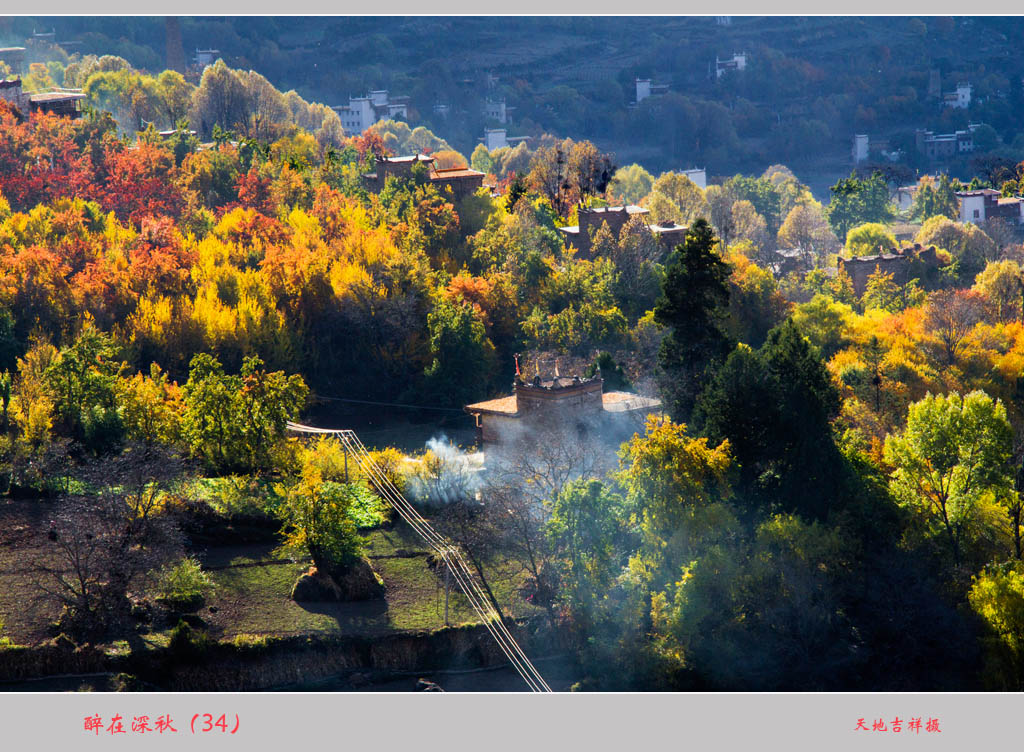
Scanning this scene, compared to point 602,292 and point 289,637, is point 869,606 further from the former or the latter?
point 602,292

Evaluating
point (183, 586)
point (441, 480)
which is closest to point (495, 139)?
point (441, 480)

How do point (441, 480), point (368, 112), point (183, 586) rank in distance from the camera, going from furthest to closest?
point (368, 112) → point (441, 480) → point (183, 586)

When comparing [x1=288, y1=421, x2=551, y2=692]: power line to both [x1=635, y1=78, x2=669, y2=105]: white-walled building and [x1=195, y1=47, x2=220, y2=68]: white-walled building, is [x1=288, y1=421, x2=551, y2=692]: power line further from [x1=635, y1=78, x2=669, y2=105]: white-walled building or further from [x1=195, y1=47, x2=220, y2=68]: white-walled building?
[x1=635, y1=78, x2=669, y2=105]: white-walled building

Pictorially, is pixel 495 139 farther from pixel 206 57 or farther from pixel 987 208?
pixel 987 208

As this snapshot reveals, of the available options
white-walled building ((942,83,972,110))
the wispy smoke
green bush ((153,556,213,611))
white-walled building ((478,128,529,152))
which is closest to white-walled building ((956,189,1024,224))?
white-walled building ((478,128,529,152))

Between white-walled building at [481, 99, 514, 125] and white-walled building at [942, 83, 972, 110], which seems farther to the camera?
white-walled building at [942, 83, 972, 110]

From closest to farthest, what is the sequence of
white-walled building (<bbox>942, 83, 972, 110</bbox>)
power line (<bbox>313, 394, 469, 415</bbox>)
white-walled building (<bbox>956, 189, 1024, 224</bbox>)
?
power line (<bbox>313, 394, 469, 415</bbox>) < white-walled building (<bbox>956, 189, 1024, 224</bbox>) < white-walled building (<bbox>942, 83, 972, 110</bbox>)

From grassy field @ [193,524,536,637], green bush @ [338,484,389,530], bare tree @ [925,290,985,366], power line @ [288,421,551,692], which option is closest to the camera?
power line @ [288,421,551,692]

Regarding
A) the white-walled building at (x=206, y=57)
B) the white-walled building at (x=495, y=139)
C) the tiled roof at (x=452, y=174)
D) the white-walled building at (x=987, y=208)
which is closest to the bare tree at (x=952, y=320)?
the tiled roof at (x=452, y=174)

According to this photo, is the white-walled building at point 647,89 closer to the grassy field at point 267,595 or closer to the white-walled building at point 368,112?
the white-walled building at point 368,112
